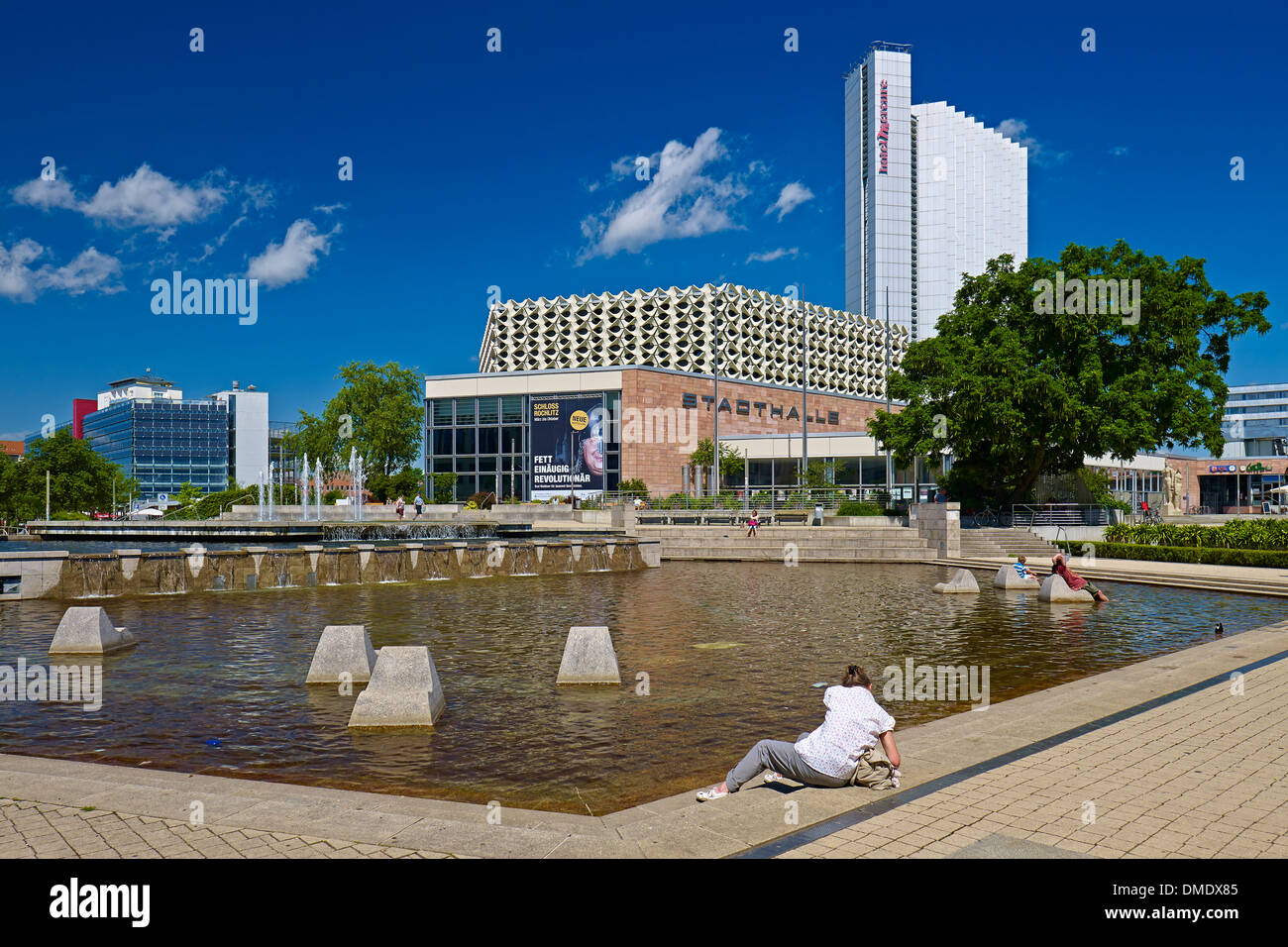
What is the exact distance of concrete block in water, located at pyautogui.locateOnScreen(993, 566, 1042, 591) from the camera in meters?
23.8

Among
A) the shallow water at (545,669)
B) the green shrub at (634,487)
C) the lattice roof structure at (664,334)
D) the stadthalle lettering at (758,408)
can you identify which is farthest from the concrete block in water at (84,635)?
the lattice roof structure at (664,334)

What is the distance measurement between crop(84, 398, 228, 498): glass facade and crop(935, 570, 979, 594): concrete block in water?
18127cm

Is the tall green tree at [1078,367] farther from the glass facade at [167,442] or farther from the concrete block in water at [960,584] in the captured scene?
the glass facade at [167,442]

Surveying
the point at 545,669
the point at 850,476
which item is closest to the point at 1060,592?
the point at 545,669

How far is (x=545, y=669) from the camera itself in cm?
1283

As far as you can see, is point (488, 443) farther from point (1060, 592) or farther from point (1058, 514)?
point (1060, 592)

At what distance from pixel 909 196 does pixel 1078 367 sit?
135336mm

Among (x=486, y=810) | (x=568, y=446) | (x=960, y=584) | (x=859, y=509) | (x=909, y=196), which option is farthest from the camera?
(x=909, y=196)

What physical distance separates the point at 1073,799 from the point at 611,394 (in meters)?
80.5

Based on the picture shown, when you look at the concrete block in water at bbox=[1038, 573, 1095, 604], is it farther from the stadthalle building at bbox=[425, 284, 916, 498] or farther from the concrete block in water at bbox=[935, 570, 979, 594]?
the stadthalle building at bbox=[425, 284, 916, 498]

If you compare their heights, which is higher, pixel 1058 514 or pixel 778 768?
pixel 1058 514

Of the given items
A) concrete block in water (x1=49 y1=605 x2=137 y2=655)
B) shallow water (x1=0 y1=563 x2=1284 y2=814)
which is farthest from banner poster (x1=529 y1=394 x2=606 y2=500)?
concrete block in water (x1=49 y1=605 x2=137 y2=655)

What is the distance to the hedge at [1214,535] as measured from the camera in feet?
94.0

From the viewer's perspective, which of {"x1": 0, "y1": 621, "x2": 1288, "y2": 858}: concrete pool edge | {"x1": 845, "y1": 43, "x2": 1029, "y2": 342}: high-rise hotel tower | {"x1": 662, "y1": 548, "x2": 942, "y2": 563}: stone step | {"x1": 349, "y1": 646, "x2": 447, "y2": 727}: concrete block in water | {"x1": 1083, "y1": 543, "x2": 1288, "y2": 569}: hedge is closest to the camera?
{"x1": 0, "y1": 621, "x2": 1288, "y2": 858}: concrete pool edge
